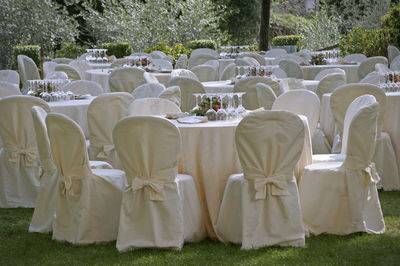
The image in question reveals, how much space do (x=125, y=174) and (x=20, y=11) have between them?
15.7 m

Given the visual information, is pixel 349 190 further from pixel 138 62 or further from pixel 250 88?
pixel 138 62

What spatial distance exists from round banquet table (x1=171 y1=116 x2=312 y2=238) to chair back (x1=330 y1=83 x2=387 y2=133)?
1908 mm

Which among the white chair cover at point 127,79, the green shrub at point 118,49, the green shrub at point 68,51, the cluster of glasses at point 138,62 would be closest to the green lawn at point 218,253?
the white chair cover at point 127,79

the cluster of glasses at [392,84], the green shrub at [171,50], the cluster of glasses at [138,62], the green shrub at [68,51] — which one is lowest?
the green shrub at [68,51]

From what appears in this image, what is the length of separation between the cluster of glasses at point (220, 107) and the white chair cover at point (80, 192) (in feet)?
3.08

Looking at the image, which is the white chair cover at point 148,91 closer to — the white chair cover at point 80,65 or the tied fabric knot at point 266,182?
the tied fabric knot at point 266,182

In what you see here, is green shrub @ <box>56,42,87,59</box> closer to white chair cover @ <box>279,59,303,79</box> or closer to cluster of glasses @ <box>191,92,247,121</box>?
white chair cover @ <box>279,59,303,79</box>

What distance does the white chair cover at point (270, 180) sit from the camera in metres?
6.06

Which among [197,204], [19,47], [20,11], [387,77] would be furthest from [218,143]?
[20,11]

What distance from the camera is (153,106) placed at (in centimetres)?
782

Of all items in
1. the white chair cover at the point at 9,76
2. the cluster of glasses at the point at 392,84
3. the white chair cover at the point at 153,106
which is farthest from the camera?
the white chair cover at the point at 9,76

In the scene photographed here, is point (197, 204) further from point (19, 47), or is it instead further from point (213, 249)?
point (19, 47)

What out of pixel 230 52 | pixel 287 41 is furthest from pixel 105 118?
pixel 287 41

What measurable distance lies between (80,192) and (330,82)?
4.50 meters
